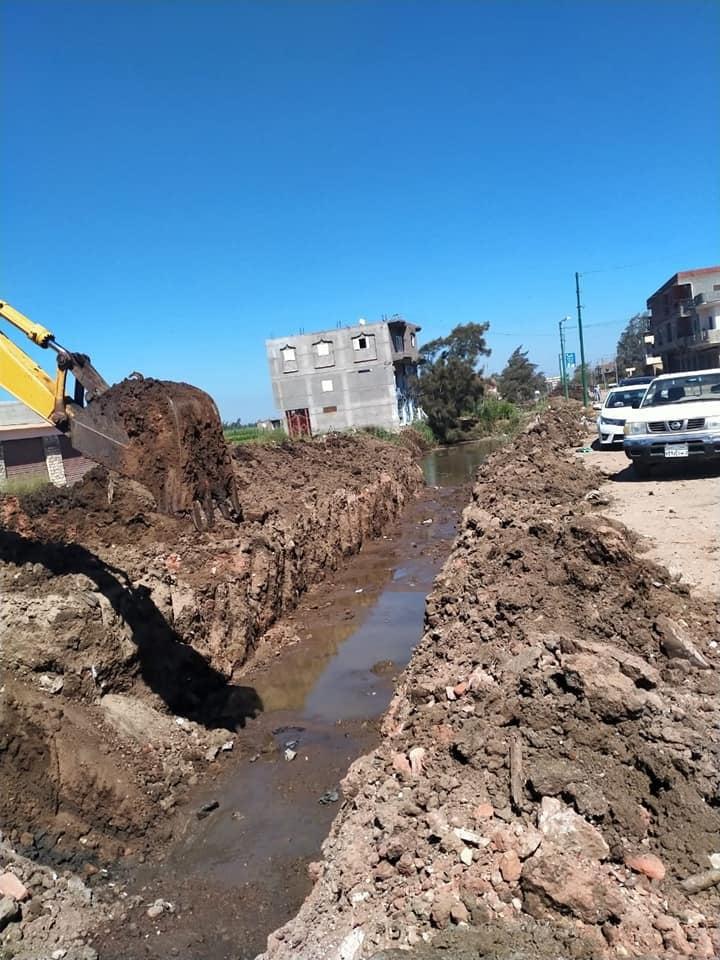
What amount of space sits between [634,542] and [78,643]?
6325 millimetres

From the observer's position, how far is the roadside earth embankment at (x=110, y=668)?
5.79 metres

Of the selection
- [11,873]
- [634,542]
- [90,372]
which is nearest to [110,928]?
[11,873]

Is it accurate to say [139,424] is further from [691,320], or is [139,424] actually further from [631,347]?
[631,347]

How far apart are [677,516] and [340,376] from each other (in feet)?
142

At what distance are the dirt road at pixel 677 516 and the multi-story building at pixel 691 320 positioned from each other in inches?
1636

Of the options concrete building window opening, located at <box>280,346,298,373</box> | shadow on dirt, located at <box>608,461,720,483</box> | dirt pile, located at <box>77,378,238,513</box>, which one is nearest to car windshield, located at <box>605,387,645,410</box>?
shadow on dirt, located at <box>608,461,720,483</box>

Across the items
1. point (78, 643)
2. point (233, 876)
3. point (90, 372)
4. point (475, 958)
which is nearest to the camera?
point (475, 958)

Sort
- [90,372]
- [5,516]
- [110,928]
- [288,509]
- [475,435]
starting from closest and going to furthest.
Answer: [110,928] → [90,372] → [5,516] → [288,509] → [475,435]

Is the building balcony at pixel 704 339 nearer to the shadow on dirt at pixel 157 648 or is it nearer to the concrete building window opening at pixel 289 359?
the concrete building window opening at pixel 289 359

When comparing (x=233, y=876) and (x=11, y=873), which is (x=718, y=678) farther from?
(x=11, y=873)

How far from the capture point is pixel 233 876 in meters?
5.60

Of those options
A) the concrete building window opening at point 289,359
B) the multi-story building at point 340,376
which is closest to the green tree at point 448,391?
the multi-story building at point 340,376

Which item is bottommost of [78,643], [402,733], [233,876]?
[233,876]

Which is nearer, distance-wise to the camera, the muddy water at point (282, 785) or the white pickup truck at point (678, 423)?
the muddy water at point (282, 785)
